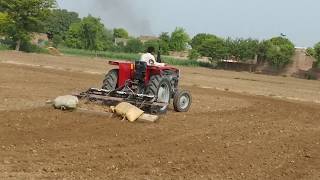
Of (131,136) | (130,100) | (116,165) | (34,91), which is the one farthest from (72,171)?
(34,91)

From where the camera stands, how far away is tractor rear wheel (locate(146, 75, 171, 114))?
1371 centimetres

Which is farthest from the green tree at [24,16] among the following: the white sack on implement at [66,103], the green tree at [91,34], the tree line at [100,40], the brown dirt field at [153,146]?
the white sack on implement at [66,103]

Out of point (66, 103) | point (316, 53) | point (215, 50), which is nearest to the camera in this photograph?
point (66, 103)

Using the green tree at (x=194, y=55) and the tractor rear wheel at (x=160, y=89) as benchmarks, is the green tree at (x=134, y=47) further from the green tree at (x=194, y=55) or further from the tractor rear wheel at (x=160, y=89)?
the tractor rear wheel at (x=160, y=89)

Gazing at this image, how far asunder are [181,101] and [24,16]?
4875 centimetres

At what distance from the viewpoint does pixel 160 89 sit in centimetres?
1422

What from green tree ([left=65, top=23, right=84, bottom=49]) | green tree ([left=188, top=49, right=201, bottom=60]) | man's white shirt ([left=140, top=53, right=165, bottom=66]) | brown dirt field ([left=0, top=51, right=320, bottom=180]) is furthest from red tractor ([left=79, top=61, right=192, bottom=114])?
green tree ([left=65, top=23, right=84, bottom=49])

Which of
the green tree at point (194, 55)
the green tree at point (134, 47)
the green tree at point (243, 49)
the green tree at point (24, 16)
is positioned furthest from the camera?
the green tree at point (134, 47)

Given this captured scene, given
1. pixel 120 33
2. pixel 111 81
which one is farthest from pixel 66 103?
pixel 120 33

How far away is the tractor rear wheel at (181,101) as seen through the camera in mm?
14750

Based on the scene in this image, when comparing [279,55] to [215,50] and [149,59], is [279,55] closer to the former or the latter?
[215,50]

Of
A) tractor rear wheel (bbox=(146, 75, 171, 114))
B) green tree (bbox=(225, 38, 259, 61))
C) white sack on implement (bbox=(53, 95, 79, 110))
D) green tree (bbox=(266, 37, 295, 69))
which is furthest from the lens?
green tree (bbox=(225, 38, 259, 61))

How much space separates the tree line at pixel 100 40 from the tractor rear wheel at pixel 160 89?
41021mm

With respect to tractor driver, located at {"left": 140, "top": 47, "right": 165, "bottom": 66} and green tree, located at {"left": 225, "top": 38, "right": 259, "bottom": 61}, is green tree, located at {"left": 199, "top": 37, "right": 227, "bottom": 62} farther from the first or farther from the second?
tractor driver, located at {"left": 140, "top": 47, "right": 165, "bottom": 66}
